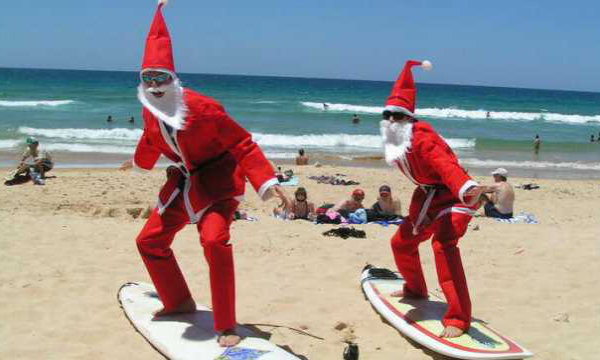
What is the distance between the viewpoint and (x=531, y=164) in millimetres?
23359

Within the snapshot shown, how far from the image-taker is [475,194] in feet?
15.2

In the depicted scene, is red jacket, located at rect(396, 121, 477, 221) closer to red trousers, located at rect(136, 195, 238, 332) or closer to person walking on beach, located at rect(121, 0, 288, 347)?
person walking on beach, located at rect(121, 0, 288, 347)

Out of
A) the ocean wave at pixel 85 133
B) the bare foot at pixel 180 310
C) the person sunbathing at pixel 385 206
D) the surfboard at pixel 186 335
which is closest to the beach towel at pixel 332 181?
the person sunbathing at pixel 385 206

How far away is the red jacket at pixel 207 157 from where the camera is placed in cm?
450

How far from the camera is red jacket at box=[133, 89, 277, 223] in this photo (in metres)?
4.50

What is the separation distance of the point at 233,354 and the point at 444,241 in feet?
6.13

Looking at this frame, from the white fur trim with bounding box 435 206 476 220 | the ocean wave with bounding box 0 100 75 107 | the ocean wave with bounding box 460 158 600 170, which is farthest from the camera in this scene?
the ocean wave with bounding box 0 100 75 107

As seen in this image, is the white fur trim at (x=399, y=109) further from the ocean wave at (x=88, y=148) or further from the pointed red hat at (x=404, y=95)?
the ocean wave at (x=88, y=148)

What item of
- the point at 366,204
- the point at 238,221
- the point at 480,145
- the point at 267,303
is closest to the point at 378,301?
the point at 267,303

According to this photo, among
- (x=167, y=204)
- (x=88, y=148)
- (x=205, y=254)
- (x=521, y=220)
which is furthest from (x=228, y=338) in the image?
(x=88, y=148)

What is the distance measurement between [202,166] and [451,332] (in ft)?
7.60

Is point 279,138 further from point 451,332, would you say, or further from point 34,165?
point 451,332

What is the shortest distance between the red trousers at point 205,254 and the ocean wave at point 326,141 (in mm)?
22308

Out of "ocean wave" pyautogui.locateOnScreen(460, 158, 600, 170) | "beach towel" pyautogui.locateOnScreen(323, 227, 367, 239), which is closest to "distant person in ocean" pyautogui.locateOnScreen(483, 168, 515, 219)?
"beach towel" pyautogui.locateOnScreen(323, 227, 367, 239)
